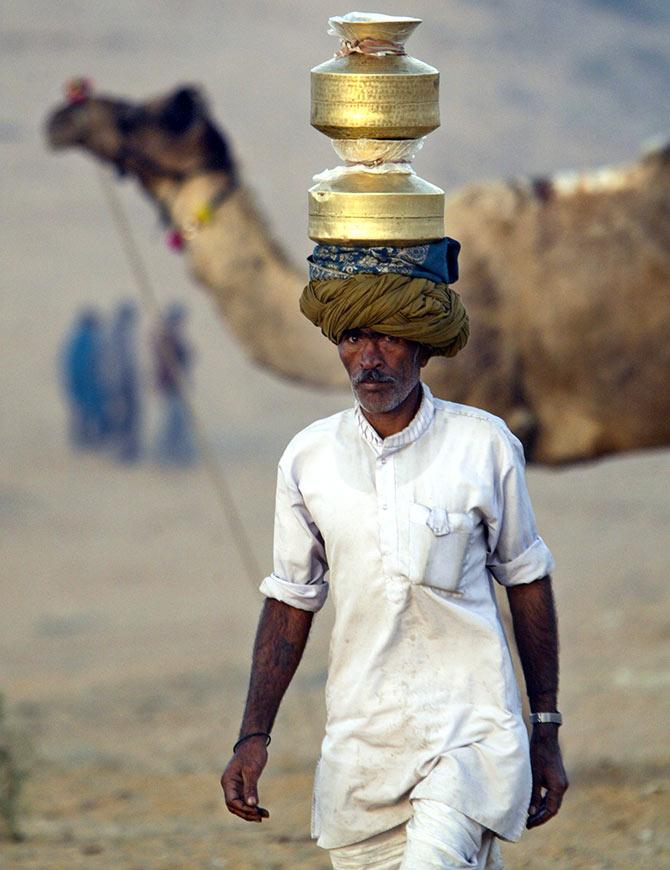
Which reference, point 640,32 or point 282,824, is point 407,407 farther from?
point 640,32

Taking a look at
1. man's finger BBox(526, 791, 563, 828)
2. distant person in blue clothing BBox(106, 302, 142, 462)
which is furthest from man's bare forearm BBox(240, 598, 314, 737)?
distant person in blue clothing BBox(106, 302, 142, 462)

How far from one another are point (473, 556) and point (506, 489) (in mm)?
138

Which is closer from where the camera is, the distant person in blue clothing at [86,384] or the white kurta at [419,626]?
the white kurta at [419,626]

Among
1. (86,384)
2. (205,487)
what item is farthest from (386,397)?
(86,384)

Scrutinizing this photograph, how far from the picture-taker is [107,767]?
7.79 metres

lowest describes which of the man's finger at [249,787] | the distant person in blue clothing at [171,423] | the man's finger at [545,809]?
the distant person in blue clothing at [171,423]

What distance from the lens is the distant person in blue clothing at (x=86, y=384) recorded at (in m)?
16.0

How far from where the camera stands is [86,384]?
16094mm

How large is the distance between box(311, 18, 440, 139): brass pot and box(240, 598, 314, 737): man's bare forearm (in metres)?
0.91

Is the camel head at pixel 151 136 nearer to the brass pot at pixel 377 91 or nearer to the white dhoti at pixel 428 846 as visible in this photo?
the brass pot at pixel 377 91

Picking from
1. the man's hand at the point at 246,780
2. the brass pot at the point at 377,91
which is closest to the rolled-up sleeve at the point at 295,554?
the man's hand at the point at 246,780

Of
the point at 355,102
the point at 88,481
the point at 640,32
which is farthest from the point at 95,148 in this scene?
the point at 640,32

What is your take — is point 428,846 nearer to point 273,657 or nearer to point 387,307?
point 273,657

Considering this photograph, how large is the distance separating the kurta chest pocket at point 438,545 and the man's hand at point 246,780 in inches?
17.5
